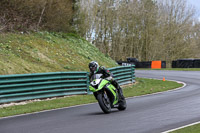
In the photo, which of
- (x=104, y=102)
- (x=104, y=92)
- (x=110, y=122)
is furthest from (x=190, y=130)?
(x=104, y=92)

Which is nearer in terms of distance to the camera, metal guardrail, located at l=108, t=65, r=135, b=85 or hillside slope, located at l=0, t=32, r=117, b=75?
hillside slope, located at l=0, t=32, r=117, b=75

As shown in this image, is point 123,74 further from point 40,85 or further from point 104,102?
point 104,102

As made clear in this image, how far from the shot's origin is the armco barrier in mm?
13406

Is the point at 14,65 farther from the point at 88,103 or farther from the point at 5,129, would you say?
the point at 5,129

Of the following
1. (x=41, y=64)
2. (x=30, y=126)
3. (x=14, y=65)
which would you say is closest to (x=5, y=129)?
(x=30, y=126)

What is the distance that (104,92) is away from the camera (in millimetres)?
9375

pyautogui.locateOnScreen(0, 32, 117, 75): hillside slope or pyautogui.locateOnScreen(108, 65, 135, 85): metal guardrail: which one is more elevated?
pyautogui.locateOnScreen(0, 32, 117, 75): hillside slope

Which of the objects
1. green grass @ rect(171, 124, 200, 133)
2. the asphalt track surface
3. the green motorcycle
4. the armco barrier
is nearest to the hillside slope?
the armco barrier

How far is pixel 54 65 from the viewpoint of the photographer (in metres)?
20.4

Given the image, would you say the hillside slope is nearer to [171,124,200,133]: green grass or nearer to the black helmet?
the black helmet

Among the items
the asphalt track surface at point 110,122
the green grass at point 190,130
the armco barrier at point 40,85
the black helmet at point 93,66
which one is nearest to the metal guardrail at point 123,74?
the armco barrier at point 40,85

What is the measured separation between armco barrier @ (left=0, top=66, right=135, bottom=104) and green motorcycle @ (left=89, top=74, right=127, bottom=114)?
5317 mm

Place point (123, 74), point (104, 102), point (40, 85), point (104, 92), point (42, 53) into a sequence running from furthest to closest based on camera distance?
1. point (42, 53)
2. point (123, 74)
3. point (40, 85)
4. point (104, 92)
5. point (104, 102)

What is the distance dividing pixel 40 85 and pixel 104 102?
5.91m
